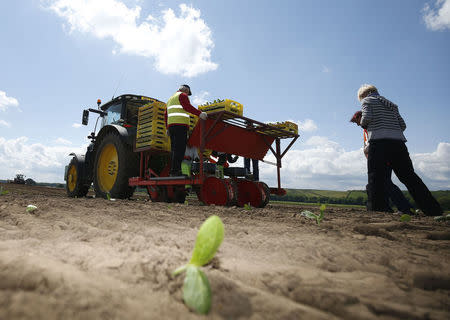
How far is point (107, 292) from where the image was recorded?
0.74m

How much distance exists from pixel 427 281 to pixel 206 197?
3.42 m

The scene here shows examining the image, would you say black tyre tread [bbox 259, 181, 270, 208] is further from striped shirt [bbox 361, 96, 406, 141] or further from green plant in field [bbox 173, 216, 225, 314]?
green plant in field [bbox 173, 216, 225, 314]

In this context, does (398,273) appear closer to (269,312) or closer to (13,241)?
(269,312)

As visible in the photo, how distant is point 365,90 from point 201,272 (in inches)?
165

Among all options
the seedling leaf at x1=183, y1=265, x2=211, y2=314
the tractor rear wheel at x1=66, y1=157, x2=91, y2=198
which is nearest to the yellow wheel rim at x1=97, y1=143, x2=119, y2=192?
the tractor rear wheel at x1=66, y1=157, x2=91, y2=198

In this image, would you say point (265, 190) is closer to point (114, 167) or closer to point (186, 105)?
point (186, 105)

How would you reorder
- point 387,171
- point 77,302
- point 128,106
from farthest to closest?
point 128,106 → point 387,171 → point 77,302

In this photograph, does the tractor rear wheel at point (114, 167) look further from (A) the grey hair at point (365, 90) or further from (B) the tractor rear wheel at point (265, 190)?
(A) the grey hair at point (365, 90)

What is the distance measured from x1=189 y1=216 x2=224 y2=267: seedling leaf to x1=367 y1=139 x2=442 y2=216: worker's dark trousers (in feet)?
11.7

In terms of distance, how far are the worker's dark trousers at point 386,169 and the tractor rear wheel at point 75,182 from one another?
631 cm

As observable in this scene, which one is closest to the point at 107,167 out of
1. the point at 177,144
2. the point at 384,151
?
the point at 177,144

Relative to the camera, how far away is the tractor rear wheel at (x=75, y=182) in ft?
21.4

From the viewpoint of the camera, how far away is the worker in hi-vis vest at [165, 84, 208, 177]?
4230mm

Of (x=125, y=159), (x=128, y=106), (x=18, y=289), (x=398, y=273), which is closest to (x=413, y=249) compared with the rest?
(x=398, y=273)
